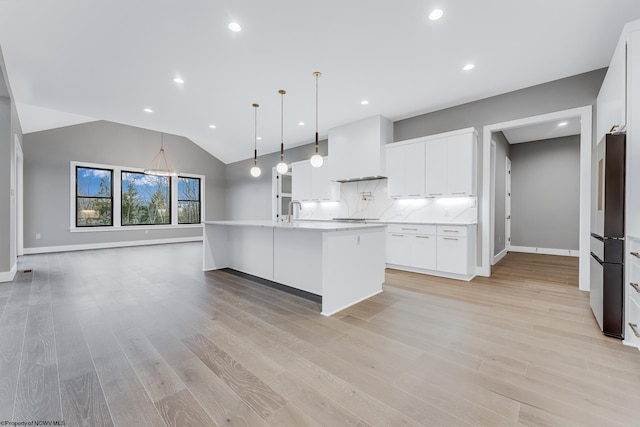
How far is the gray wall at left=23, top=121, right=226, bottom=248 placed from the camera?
20.9 ft

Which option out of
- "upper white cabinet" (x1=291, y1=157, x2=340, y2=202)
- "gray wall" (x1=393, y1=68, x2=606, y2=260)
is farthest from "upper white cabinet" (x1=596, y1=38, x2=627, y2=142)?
"upper white cabinet" (x1=291, y1=157, x2=340, y2=202)

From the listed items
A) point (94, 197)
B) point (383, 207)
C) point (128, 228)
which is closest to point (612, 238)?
point (383, 207)

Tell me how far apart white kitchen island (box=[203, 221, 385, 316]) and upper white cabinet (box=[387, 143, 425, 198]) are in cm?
177

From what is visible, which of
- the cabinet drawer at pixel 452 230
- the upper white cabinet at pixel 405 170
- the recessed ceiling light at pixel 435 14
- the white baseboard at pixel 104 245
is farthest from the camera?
the white baseboard at pixel 104 245

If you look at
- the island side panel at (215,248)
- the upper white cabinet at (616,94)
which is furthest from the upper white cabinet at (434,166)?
the island side panel at (215,248)

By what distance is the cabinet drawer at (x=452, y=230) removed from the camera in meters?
4.04

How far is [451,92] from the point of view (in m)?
4.16

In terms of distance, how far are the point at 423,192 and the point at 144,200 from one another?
8.03m

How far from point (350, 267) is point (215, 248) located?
108 inches

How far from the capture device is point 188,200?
919cm

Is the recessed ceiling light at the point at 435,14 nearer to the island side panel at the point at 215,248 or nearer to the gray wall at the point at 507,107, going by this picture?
the gray wall at the point at 507,107

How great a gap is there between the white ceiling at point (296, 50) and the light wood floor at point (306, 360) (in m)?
2.91

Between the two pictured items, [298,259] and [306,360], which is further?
[298,259]

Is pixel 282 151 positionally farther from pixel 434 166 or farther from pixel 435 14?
pixel 434 166
